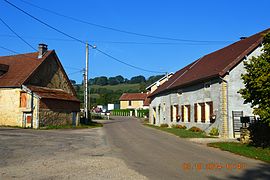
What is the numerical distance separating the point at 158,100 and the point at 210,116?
17.7 metres

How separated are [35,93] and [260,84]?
2210 centimetres

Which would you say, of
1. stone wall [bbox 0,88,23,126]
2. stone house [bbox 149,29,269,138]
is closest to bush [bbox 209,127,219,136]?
stone house [bbox 149,29,269,138]

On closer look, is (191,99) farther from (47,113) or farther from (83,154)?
(83,154)

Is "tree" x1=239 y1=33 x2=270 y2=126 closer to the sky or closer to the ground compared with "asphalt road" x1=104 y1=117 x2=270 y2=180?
closer to the sky

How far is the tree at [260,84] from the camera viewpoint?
1461cm

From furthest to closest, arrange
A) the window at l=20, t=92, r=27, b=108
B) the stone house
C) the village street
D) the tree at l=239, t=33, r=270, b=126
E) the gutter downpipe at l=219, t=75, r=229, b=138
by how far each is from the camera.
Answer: the window at l=20, t=92, r=27, b=108, the stone house, the gutter downpipe at l=219, t=75, r=229, b=138, the tree at l=239, t=33, r=270, b=126, the village street

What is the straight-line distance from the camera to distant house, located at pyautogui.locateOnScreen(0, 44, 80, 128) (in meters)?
31.5

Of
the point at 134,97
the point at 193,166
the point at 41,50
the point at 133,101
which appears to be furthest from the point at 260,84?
the point at 134,97

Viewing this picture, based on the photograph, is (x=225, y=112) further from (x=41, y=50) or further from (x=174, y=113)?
(x=41, y=50)

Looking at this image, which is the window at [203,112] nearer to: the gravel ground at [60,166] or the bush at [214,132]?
the bush at [214,132]

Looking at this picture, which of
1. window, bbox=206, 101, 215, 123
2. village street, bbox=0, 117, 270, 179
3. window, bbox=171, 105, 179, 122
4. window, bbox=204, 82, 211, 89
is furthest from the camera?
window, bbox=171, 105, 179, 122

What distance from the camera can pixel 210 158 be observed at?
1295 centimetres

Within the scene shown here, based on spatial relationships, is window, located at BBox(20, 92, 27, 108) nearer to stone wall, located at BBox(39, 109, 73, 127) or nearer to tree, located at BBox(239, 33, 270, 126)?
stone wall, located at BBox(39, 109, 73, 127)

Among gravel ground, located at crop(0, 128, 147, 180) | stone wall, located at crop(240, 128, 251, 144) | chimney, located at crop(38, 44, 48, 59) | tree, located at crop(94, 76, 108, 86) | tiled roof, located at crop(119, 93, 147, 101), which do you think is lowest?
gravel ground, located at crop(0, 128, 147, 180)
